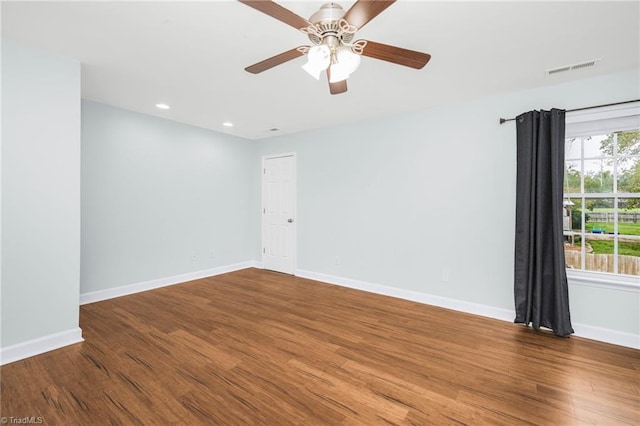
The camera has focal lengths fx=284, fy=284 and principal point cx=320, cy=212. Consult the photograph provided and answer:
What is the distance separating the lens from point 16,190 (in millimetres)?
2281

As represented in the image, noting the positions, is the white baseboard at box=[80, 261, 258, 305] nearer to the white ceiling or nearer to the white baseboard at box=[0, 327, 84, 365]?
the white baseboard at box=[0, 327, 84, 365]

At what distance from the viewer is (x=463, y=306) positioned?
11.2ft

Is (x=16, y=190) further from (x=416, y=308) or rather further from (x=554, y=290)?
(x=554, y=290)

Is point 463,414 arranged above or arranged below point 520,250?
below

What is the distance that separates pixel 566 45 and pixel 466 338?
2601 mm

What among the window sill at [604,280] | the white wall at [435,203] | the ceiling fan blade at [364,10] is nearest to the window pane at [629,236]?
the window sill at [604,280]

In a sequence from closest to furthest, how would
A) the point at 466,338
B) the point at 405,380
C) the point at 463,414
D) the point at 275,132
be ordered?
the point at 463,414, the point at 405,380, the point at 466,338, the point at 275,132

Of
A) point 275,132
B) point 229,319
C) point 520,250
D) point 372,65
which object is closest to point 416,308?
point 520,250

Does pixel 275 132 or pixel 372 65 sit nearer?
pixel 372 65

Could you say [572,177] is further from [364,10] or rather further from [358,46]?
[364,10]

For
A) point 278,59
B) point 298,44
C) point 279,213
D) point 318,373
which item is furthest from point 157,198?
point 318,373

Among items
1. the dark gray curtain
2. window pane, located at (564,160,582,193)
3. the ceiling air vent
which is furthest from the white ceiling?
window pane, located at (564,160,582,193)

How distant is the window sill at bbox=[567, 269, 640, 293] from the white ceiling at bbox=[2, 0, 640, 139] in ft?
6.30

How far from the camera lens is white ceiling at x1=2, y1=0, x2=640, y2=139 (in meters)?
1.84
